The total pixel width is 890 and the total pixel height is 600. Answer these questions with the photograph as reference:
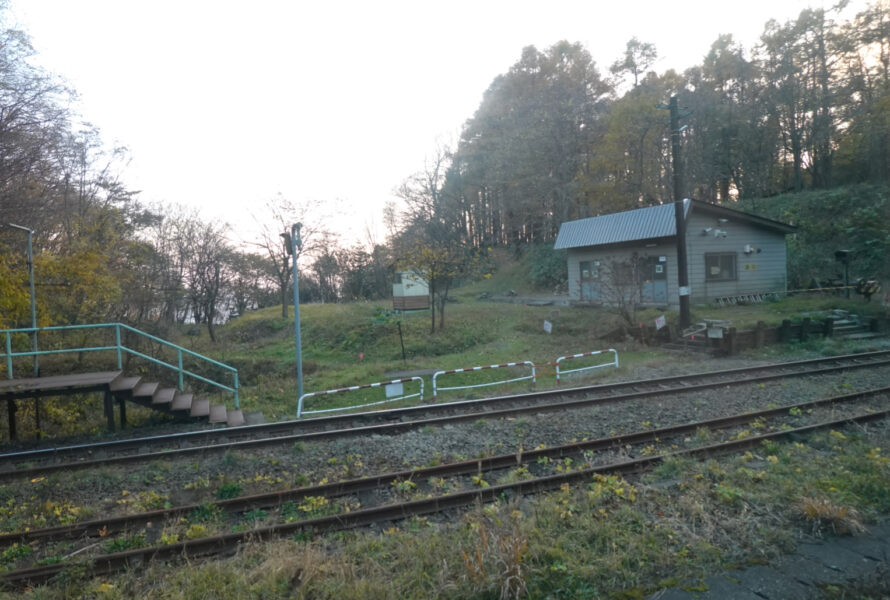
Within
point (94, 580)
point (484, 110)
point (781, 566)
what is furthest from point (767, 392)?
point (484, 110)

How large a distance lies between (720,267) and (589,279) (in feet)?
19.1

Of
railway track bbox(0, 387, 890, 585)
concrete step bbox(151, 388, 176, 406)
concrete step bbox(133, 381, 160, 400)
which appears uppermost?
concrete step bbox(133, 381, 160, 400)

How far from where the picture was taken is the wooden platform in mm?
9938

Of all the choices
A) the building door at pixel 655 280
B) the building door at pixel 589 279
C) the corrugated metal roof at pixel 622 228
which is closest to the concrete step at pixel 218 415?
the corrugated metal roof at pixel 622 228

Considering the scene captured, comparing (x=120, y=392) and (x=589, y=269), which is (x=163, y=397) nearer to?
(x=120, y=392)

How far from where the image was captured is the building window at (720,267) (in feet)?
75.8

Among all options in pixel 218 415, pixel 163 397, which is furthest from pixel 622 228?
pixel 163 397

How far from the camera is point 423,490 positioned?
21.5 ft

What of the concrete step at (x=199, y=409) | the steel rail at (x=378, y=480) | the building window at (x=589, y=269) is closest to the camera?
the steel rail at (x=378, y=480)

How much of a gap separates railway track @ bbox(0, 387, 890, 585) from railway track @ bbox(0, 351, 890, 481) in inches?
86.3

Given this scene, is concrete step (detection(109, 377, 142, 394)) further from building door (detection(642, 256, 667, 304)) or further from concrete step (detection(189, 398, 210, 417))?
building door (detection(642, 256, 667, 304))

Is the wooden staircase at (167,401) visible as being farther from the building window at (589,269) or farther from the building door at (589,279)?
the building window at (589,269)

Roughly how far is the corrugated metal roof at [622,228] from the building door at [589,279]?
1081mm

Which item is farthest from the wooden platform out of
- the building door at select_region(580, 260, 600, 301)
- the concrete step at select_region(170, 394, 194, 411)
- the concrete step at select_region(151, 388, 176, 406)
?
the building door at select_region(580, 260, 600, 301)
